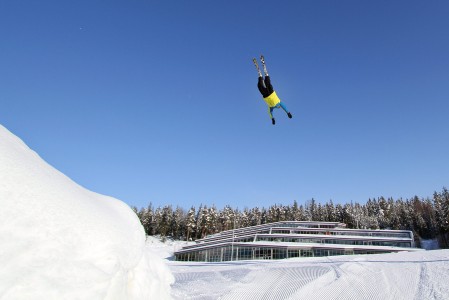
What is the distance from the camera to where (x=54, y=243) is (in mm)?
4012

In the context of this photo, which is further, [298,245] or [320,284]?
[298,245]

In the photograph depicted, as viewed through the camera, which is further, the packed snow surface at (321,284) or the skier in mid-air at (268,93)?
the skier in mid-air at (268,93)

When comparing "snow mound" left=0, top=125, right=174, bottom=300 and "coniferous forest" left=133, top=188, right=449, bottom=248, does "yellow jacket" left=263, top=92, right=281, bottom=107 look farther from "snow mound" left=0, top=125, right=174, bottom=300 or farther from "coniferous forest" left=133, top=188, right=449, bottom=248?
"coniferous forest" left=133, top=188, right=449, bottom=248

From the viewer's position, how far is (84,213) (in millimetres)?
4723

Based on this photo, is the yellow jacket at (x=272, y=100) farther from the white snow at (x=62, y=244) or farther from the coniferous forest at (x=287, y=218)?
the coniferous forest at (x=287, y=218)

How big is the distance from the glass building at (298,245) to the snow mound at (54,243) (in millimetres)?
46727

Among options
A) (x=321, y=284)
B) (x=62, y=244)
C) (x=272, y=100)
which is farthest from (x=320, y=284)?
(x=62, y=244)

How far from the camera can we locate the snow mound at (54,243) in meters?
3.69

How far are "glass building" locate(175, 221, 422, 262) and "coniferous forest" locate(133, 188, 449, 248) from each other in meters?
33.9

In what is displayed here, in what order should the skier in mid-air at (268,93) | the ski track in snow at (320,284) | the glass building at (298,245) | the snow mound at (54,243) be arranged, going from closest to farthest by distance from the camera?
1. the snow mound at (54,243)
2. the ski track in snow at (320,284)
3. the skier in mid-air at (268,93)
4. the glass building at (298,245)

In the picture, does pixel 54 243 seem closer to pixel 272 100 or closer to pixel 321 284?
pixel 321 284

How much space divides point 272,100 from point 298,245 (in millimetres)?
38909

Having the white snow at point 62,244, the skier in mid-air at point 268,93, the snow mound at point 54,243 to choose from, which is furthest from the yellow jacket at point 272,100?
the snow mound at point 54,243

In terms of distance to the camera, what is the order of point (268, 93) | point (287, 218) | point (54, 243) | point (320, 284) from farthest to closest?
point (287, 218)
point (268, 93)
point (320, 284)
point (54, 243)
